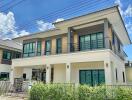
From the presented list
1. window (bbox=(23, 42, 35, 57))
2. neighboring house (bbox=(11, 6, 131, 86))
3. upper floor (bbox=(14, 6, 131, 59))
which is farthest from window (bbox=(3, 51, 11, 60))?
window (bbox=(23, 42, 35, 57))

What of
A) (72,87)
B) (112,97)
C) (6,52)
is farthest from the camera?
(6,52)

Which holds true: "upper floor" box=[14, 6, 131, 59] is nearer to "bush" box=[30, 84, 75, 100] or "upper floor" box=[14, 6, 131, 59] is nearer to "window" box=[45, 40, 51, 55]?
"window" box=[45, 40, 51, 55]

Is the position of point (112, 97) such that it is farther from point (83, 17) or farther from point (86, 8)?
point (83, 17)

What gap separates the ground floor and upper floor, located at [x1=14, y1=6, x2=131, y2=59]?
134 cm

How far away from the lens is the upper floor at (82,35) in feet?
54.1

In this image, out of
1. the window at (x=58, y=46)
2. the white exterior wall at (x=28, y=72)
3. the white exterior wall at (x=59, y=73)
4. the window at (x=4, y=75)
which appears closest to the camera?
the white exterior wall at (x=59, y=73)

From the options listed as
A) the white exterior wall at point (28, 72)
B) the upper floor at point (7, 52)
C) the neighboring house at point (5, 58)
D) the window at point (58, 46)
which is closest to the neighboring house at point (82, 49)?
the window at point (58, 46)

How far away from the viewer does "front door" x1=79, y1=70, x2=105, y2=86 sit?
57.2ft

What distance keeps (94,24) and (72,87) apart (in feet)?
26.9

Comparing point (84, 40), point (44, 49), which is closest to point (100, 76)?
point (84, 40)

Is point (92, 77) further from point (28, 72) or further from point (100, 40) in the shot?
point (28, 72)

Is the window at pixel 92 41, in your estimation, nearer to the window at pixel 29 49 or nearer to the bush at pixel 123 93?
the window at pixel 29 49

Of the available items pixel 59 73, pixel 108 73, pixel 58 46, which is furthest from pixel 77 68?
pixel 108 73

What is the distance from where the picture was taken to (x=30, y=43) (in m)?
24.5
